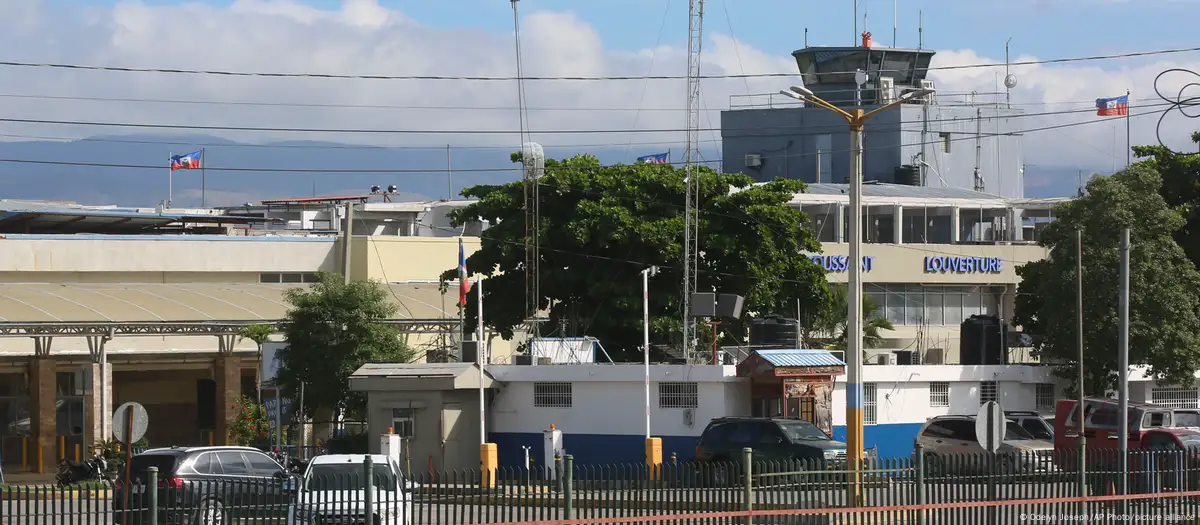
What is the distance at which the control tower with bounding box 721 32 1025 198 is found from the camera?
9612 cm

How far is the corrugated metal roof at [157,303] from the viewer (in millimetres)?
50125

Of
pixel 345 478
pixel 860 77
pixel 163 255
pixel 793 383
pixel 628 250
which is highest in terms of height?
pixel 860 77

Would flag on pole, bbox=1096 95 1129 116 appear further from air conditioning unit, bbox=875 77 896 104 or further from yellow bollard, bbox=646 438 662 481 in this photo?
yellow bollard, bbox=646 438 662 481

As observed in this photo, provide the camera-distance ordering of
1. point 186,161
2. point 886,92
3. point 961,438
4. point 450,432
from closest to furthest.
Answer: point 961,438 < point 450,432 < point 186,161 < point 886,92

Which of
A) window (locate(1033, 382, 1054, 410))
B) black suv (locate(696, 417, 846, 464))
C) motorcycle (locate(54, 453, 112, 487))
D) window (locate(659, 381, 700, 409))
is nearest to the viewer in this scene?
black suv (locate(696, 417, 846, 464))

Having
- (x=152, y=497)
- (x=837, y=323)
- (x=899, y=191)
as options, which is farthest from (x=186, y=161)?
(x=152, y=497)

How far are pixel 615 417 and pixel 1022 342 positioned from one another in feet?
52.7

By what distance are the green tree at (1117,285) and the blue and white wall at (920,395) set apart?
168 centimetres

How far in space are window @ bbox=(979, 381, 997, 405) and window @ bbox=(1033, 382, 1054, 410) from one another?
7.06 feet

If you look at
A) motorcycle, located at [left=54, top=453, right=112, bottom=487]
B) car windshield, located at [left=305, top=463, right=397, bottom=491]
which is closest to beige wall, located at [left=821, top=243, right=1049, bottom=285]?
motorcycle, located at [left=54, top=453, right=112, bottom=487]

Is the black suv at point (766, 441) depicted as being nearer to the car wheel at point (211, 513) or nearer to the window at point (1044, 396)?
the window at point (1044, 396)

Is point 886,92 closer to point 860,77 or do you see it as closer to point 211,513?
point 860,77

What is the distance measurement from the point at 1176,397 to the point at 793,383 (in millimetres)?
15125

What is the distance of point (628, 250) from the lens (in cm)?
A: 4694
